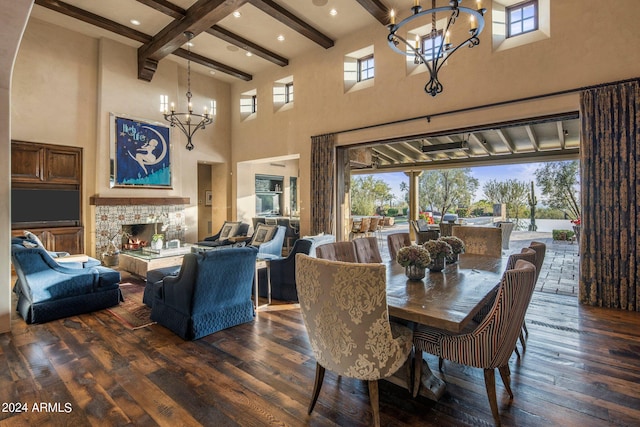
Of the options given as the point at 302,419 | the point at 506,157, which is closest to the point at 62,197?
the point at 302,419

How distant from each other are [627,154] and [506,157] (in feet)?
16.4

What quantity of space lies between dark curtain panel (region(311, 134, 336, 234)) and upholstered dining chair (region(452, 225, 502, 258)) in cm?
303

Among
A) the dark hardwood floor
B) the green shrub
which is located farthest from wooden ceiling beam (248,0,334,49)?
the green shrub

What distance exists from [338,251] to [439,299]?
1.09 m

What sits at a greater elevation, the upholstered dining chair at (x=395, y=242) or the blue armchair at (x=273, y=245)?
the upholstered dining chair at (x=395, y=242)

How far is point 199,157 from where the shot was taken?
27.8ft

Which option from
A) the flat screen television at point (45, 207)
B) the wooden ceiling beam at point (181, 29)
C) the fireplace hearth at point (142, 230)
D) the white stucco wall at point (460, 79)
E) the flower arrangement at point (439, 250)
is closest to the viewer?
the flower arrangement at point (439, 250)

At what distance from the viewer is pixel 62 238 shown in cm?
621

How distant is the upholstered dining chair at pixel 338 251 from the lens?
8.91ft

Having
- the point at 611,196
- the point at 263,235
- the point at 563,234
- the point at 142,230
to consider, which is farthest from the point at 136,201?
the point at 563,234

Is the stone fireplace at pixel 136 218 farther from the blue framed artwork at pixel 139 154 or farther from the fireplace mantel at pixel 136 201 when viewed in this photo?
the blue framed artwork at pixel 139 154

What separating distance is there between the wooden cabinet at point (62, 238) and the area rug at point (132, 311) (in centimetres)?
252

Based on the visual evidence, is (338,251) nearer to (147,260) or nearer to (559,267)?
(147,260)

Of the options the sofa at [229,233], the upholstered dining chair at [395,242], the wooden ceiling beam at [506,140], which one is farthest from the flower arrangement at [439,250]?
the wooden ceiling beam at [506,140]
